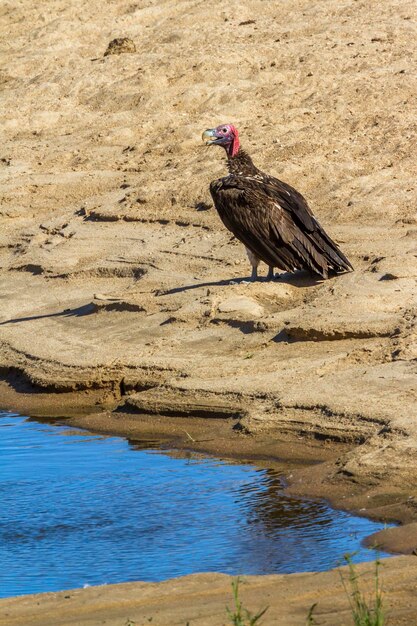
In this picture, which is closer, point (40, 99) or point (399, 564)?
point (399, 564)

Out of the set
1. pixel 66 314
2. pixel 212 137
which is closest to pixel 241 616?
pixel 66 314

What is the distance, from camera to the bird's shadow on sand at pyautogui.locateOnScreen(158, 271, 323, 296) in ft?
35.3

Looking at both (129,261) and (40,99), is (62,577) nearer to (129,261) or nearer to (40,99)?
(129,261)

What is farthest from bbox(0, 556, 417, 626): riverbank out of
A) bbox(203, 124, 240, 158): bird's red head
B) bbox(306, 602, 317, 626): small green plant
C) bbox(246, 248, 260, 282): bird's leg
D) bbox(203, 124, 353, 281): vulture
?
bbox(203, 124, 240, 158): bird's red head

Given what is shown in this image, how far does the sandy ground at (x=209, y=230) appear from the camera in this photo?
814 centimetres

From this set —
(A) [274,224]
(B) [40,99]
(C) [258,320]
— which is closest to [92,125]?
(B) [40,99]

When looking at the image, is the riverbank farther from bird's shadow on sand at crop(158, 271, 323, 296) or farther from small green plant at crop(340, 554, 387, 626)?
bird's shadow on sand at crop(158, 271, 323, 296)

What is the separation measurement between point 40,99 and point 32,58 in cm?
176

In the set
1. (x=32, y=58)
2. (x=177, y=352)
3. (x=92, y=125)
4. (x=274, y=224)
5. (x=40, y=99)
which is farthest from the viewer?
(x=32, y=58)

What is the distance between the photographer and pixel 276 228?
10.7m

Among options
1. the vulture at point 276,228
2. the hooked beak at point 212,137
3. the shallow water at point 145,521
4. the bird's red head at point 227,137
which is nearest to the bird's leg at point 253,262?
the vulture at point 276,228

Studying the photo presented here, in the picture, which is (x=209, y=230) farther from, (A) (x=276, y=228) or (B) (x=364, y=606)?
(B) (x=364, y=606)

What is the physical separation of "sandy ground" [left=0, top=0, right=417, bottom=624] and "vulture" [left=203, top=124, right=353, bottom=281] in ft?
0.73

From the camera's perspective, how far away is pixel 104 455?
27.0 ft
